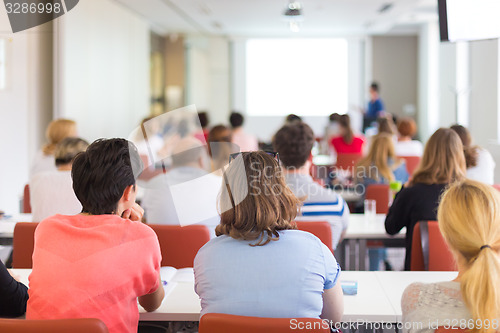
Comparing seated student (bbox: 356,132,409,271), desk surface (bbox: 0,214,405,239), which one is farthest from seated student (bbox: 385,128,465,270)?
seated student (bbox: 356,132,409,271)

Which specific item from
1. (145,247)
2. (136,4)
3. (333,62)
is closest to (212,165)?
(145,247)

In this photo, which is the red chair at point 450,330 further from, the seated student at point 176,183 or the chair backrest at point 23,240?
the chair backrest at point 23,240

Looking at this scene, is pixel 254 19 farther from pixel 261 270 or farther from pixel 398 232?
pixel 261 270

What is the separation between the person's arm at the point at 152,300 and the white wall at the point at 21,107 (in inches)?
195

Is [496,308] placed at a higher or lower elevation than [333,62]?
lower

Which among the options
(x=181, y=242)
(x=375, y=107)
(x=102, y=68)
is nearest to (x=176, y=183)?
(x=181, y=242)

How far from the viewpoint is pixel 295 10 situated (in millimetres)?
7859

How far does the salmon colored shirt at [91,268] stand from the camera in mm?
1814

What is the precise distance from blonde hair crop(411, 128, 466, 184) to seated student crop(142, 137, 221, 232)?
3.86 feet

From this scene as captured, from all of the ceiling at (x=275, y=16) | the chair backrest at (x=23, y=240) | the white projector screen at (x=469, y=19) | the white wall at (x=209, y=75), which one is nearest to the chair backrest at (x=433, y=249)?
the white projector screen at (x=469, y=19)

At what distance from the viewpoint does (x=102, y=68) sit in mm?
8820

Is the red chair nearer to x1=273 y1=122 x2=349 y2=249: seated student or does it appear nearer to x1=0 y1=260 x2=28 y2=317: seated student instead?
x1=0 y1=260 x2=28 y2=317: seated student

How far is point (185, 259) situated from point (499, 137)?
18.1ft

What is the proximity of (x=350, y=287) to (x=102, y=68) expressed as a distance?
7.28m
